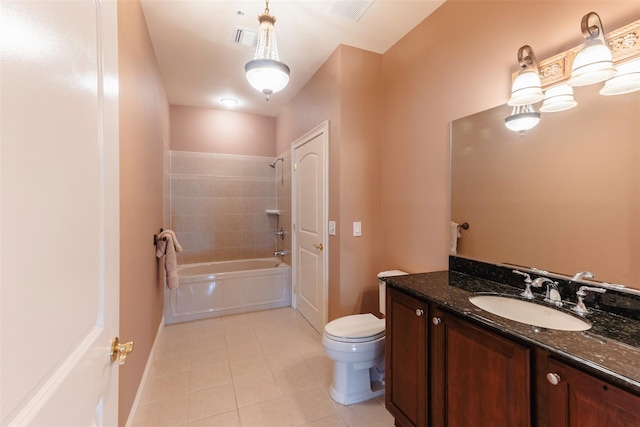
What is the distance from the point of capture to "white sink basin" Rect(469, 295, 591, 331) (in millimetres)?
1124

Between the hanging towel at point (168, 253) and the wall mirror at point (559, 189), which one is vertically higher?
the wall mirror at point (559, 189)

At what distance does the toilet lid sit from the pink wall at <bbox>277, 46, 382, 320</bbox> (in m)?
0.36

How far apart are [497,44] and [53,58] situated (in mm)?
2023

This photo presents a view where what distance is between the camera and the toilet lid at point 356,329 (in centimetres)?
187

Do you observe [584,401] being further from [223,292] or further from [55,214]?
[223,292]

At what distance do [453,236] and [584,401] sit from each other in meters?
1.15

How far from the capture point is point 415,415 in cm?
143

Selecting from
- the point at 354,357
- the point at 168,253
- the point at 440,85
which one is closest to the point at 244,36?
the point at 440,85

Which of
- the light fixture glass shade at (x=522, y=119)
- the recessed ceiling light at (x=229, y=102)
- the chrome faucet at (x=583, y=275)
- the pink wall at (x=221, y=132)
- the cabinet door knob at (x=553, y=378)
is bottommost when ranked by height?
the cabinet door knob at (x=553, y=378)

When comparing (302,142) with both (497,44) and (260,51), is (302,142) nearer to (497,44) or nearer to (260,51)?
(260,51)

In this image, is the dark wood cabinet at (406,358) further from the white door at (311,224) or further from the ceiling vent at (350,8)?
the ceiling vent at (350,8)

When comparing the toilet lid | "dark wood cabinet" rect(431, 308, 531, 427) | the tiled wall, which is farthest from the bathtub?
"dark wood cabinet" rect(431, 308, 531, 427)

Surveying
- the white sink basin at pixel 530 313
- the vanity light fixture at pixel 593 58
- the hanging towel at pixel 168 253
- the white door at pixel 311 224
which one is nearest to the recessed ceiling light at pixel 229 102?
the white door at pixel 311 224

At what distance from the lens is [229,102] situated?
384 cm
